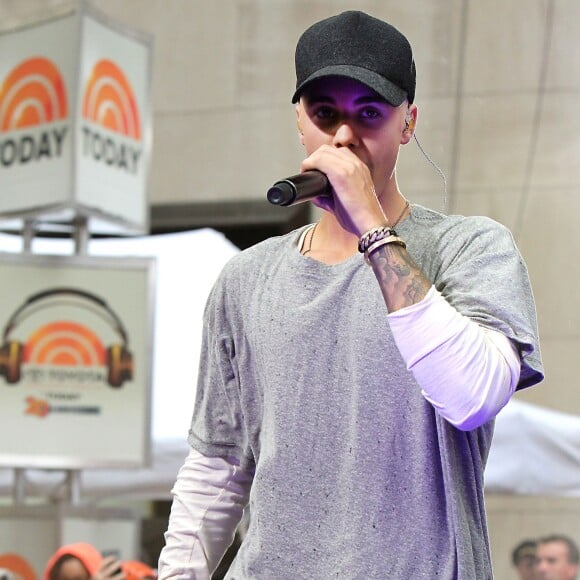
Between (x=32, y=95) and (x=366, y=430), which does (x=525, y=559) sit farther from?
(x=366, y=430)

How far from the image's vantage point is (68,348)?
4.30m

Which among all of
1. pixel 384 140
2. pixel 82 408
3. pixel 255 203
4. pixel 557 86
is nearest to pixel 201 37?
pixel 255 203

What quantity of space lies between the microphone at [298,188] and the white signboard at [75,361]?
2994 mm

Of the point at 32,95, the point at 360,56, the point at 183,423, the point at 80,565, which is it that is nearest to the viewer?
the point at 360,56

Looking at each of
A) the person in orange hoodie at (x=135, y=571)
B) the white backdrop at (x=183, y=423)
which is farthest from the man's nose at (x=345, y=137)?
the white backdrop at (x=183, y=423)

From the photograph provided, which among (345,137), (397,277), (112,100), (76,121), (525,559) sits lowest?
(525,559)

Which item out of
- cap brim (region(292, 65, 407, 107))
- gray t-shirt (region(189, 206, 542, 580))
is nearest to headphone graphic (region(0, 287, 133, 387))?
gray t-shirt (region(189, 206, 542, 580))

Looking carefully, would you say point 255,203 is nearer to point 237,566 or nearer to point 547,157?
point 547,157

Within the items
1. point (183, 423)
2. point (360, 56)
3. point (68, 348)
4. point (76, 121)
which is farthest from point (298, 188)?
point (183, 423)

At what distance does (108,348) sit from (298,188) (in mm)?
3145

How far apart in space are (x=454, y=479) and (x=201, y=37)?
5715 millimetres

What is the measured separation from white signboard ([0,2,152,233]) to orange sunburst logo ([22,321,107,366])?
15.1 inches

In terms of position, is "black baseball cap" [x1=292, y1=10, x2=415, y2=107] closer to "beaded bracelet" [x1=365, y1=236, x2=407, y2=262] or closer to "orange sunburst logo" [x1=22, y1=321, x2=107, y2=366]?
"beaded bracelet" [x1=365, y1=236, x2=407, y2=262]

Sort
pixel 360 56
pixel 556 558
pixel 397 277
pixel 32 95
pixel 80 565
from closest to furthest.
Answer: pixel 397 277, pixel 360 56, pixel 80 565, pixel 32 95, pixel 556 558
